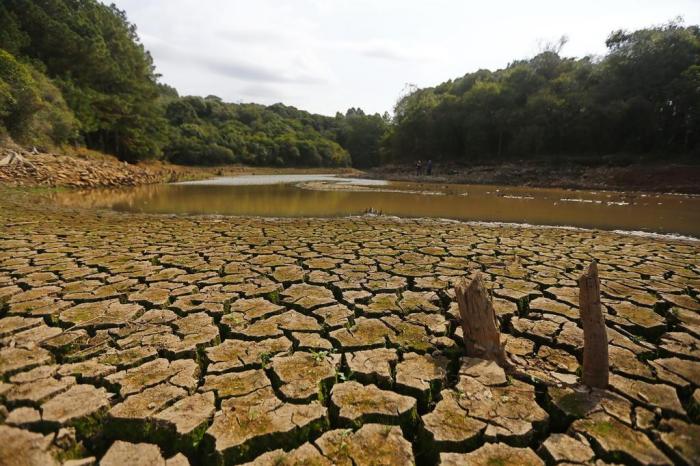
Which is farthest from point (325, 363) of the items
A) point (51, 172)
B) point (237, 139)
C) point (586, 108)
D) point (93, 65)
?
point (237, 139)

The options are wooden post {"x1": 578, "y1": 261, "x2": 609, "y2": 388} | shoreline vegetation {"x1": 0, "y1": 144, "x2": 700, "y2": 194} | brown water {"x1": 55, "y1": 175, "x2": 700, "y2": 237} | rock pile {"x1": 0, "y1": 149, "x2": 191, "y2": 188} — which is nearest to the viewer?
wooden post {"x1": 578, "y1": 261, "x2": 609, "y2": 388}

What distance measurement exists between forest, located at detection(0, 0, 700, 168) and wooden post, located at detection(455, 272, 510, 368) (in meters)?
17.4

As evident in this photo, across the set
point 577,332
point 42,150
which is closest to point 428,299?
point 577,332

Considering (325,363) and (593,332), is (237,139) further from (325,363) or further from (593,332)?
(593,332)

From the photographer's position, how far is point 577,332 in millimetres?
2520

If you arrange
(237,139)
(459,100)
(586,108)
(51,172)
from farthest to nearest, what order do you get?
(237,139) < (459,100) < (586,108) < (51,172)

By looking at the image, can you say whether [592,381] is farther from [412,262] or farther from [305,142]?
[305,142]

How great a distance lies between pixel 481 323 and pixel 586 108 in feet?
87.9

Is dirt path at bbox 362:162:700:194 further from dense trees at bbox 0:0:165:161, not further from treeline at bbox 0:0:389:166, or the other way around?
dense trees at bbox 0:0:165:161

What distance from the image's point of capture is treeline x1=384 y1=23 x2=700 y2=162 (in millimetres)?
20188

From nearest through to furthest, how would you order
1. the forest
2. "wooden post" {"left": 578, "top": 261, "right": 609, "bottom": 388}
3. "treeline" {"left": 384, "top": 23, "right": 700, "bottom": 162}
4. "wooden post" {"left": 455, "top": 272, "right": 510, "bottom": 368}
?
"wooden post" {"left": 578, "top": 261, "right": 609, "bottom": 388}
"wooden post" {"left": 455, "top": 272, "right": 510, "bottom": 368}
the forest
"treeline" {"left": 384, "top": 23, "right": 700, "bottom": 162}

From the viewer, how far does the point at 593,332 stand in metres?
1.89

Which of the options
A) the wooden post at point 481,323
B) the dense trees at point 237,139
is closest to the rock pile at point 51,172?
the wooden post at point 481,323

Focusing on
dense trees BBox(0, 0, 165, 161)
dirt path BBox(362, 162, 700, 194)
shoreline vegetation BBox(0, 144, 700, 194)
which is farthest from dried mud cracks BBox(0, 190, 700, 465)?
dense trees BBox(0, 0, 165, 161)
